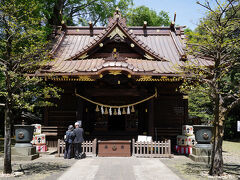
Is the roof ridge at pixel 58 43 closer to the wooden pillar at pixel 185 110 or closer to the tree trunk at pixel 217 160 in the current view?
the wooden pillar at pixel 185 110

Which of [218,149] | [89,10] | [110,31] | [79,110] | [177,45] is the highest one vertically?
[89,10]

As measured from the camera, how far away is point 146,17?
1395 inches

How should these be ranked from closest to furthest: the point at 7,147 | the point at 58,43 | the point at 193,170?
the point at 7,147 < the point at 193,170 < the point at 58,43

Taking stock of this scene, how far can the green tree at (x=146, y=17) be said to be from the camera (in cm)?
3541

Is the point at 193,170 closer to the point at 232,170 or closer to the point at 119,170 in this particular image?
the point at 232,170

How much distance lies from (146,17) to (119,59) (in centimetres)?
2549

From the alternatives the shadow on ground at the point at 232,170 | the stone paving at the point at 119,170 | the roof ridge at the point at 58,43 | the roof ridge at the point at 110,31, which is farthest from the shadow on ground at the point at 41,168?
the roof ridge at the point at 58,43

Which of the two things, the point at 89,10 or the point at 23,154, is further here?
the point at 89,10

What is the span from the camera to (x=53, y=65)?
14016mm

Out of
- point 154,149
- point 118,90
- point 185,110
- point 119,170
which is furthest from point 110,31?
point 119,170

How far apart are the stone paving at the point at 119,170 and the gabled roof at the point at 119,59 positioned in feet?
13.8

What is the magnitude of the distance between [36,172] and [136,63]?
840cm

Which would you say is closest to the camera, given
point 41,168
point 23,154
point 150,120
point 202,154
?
point 41,168

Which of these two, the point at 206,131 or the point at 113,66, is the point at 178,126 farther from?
the point at 113,66
